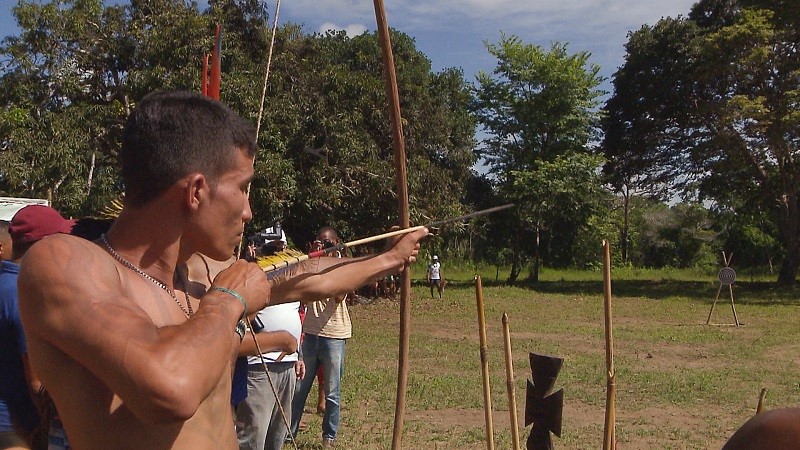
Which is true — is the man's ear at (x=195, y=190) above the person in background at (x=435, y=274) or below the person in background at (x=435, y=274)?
above

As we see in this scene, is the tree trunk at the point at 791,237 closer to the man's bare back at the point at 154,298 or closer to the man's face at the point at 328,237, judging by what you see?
the man's face at the point at 328,237

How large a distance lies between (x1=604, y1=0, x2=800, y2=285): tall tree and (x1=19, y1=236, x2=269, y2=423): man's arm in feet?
84.4

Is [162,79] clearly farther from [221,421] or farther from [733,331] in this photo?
[221,421]

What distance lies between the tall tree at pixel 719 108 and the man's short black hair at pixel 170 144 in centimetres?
2547

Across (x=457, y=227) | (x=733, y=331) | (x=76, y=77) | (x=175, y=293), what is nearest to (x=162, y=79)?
(x=76, y=77)

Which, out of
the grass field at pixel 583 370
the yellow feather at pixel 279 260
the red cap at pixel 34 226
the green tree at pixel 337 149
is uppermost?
the green tree at pixel 337 149

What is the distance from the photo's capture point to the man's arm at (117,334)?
145 centimetres

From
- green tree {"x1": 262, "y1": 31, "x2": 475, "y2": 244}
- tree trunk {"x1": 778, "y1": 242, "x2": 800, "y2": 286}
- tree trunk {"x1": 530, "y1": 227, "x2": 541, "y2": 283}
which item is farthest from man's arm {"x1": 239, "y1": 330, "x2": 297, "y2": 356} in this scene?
tree trunk {"x1": 530, "y1": 227, "x2": 541, "y2": 283}

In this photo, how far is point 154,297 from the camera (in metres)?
1.80

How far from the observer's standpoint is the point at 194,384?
58.6 inches

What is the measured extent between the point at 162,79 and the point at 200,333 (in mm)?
14351

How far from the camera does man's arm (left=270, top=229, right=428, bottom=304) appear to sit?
116 inches

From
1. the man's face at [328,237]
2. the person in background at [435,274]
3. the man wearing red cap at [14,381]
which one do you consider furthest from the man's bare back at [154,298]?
the person in background at [435,274]

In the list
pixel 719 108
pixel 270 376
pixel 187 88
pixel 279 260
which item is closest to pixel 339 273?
pixel 279 260
